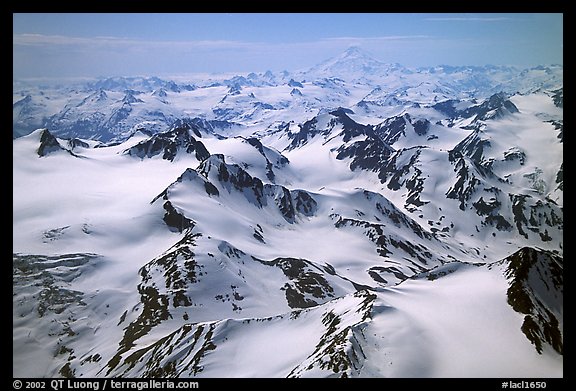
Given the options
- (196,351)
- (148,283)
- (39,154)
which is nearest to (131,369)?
(196,351)

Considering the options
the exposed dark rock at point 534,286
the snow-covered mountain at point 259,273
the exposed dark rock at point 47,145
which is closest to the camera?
the snow-covered mountain at point 259,273

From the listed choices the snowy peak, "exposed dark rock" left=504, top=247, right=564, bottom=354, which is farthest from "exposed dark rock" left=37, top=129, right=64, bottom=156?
"exposed dark rock" left=504, top=247, right=564, bottom=354

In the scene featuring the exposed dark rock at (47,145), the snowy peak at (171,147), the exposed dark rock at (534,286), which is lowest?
the snowy peak at (171,147)

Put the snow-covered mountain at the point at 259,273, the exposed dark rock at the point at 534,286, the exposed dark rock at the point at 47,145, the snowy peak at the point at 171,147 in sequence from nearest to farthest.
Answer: the snow-covered mountain at the point at 259,273 < the exposed dark rock at the point at 534,286 < the exposed dark rock at the point at 47,145 < the snowy peak at the point at 171,147

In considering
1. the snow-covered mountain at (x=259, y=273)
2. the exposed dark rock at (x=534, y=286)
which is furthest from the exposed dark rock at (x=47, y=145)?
the exposed dark rock at (x=534, y=286)

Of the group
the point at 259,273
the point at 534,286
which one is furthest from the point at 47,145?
the point at 534,286

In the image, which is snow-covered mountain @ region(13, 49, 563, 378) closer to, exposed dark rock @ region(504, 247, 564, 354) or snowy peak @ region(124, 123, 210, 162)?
exposed dark rock @ region(504, 247, 564, 354)

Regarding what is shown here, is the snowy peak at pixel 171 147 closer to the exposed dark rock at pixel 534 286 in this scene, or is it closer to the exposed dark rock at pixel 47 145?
the exposed dark rock at pixel 47 145

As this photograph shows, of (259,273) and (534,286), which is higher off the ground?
(534,286)

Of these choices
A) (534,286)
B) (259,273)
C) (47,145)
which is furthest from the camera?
(47,145)

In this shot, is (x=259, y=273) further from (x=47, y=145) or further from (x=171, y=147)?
(x=47, y=145)

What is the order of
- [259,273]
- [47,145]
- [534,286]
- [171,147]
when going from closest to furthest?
[534,286] → [259,273] → [47,145] → [171,147]

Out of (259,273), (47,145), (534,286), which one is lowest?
(259,273)
